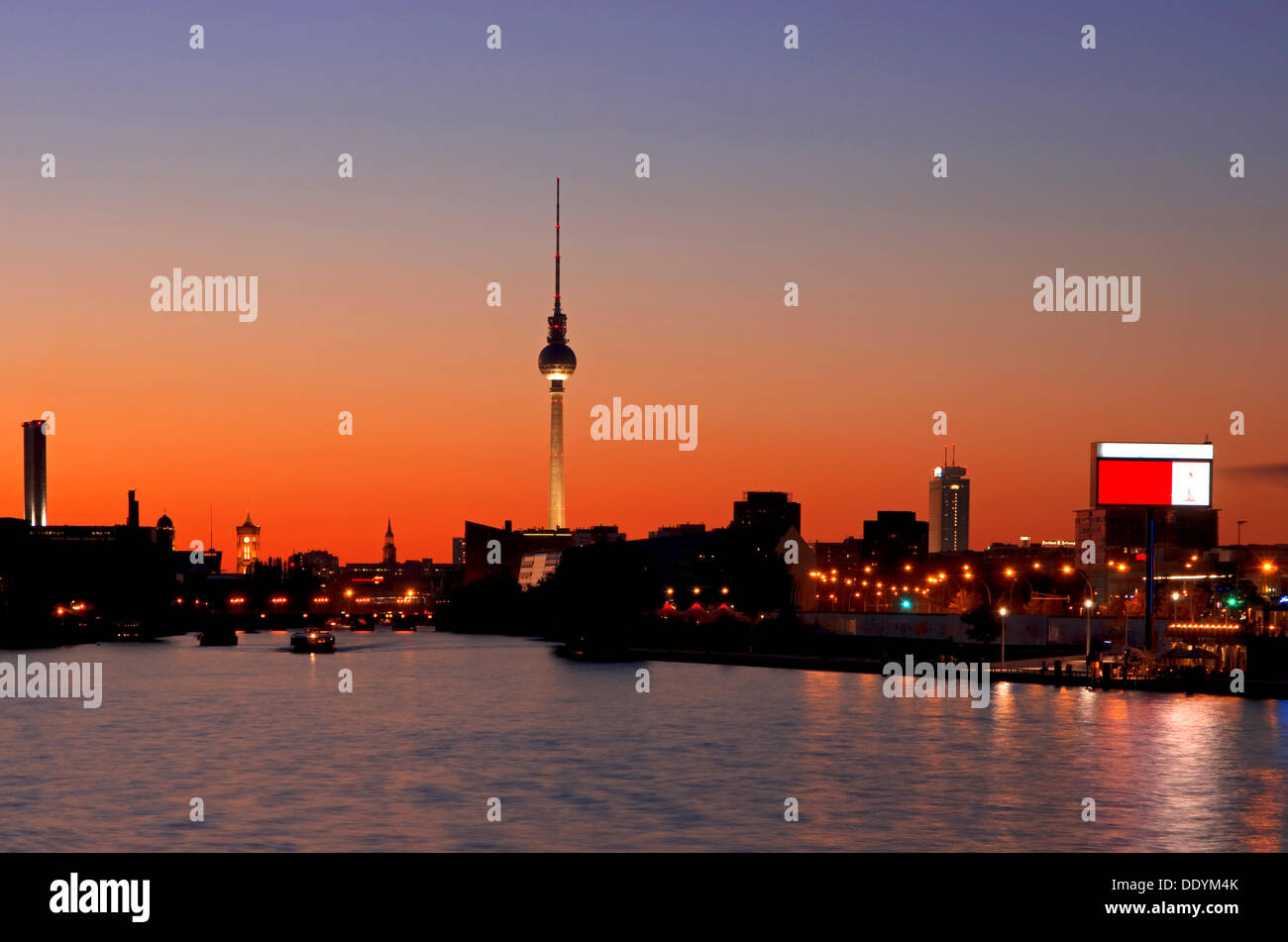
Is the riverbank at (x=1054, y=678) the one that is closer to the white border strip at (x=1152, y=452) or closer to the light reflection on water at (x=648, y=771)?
the light reflection on water at (x=648, y=771)

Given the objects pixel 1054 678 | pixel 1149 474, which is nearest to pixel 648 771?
pixel 1054 678

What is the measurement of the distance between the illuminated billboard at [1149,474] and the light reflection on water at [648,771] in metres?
15.4

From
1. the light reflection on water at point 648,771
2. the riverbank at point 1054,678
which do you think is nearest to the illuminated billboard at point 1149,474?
the riverbank at point 1054,678

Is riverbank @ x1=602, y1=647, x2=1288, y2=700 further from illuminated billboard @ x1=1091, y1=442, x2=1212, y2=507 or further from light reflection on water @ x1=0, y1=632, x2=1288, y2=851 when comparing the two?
illuminated billboard @ x1=1091, y1=442, x2=1212, y2=507

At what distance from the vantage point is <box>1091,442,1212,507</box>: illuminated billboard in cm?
10931

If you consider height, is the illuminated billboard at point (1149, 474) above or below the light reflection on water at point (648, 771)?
above

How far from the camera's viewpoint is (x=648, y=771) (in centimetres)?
6425

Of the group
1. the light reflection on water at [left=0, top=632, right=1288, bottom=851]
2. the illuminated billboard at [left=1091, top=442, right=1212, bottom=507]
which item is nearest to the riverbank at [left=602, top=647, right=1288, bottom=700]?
the light reflection on water at [left=0, top=632, right=1288, bottom=851]

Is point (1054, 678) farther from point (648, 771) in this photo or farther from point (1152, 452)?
point (648, 771)

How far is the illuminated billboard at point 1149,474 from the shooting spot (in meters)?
109

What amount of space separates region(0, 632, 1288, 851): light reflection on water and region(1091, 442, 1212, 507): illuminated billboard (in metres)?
15.4
